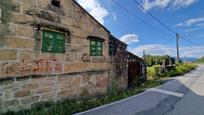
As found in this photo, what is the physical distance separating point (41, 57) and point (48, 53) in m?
0.34

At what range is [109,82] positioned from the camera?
10938 millimetres

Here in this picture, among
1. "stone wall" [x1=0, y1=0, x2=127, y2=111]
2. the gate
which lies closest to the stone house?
"stone wall" [x1=0, y1=0, x2=127, y2=111]

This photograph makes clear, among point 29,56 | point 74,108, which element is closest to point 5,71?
point 29,56

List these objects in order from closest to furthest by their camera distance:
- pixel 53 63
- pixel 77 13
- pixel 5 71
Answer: pixel 5 71
pixel 53 63
pixel 77 13

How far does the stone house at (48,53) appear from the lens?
591 centimetres

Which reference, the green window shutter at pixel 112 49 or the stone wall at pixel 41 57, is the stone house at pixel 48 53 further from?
the green window shutter at pixel 112 49

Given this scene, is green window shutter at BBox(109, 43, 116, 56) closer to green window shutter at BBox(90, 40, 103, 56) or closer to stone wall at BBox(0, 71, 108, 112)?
green window shutter at BBox(90, 40, 103, 56)

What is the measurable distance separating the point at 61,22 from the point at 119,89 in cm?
603

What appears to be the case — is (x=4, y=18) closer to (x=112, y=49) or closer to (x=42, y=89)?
(x=42, y=89)

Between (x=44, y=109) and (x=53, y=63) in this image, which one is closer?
Result: (x=44, y=109)

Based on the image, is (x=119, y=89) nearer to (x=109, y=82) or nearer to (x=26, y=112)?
(x=109, y=82)

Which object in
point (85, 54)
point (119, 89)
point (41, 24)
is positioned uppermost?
point (41, 24)

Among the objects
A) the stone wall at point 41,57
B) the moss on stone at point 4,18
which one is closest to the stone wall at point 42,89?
the stone wall at point 41,57

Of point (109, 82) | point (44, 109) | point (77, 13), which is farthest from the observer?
point (109, 82)
